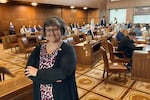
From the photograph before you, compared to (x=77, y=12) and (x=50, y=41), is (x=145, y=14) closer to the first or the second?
(x=77, y=12)

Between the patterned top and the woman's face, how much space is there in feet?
0.30

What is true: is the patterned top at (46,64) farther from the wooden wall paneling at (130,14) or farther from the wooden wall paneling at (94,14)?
the wooden wall paneling at (94,14)

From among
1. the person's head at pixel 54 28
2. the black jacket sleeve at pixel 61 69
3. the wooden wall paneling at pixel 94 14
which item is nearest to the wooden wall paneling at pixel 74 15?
the wooden wall paneling at pixel 94 14

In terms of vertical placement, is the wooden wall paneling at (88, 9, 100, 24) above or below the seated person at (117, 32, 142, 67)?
above

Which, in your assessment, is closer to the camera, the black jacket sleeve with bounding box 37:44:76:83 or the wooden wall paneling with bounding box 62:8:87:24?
the black jacket sleeve with bounding box 37:44:76:83

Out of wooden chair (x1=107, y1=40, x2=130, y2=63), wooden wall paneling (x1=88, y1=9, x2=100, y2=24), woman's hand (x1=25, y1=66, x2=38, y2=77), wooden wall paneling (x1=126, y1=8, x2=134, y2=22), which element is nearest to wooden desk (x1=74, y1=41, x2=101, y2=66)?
wooden chair (x1=107, y1=40, x2=130, y2=63)

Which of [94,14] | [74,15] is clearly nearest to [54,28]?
[74,15]

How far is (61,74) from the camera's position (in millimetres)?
1151

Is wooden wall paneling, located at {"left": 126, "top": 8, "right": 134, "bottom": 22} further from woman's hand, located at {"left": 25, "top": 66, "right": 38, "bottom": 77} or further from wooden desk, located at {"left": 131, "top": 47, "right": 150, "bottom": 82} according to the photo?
woman's hand, located at {"left": 25, "top": 66, "right": 38, "bottom": 77}

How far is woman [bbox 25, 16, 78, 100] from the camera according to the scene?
3.84 ft

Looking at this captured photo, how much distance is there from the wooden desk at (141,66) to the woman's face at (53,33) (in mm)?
2812

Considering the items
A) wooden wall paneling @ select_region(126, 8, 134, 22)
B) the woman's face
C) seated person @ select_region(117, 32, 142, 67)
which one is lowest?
seated person @ select_region(117, 32, 142, 67)

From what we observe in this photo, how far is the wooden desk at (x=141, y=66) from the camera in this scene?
11.5 feet

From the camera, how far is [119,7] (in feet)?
48.6
